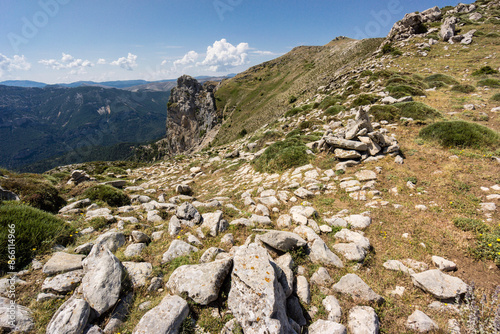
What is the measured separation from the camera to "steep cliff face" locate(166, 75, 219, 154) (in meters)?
87.8

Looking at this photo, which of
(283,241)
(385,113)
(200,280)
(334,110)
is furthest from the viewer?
(334,110)

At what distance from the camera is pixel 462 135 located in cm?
994

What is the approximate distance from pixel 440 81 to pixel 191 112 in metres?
85.4

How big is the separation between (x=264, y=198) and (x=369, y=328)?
239 inches

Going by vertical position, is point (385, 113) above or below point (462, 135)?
above

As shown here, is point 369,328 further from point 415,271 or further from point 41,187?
point 41,187

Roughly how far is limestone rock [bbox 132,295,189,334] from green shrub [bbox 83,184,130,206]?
29.0 ft

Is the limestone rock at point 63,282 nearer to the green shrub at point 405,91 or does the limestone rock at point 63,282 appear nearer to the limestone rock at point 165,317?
the limestone rock at point 165,317

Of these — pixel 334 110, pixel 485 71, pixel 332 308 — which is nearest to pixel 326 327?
pixel 332 308

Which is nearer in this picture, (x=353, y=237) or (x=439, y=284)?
(x=439, y=284)

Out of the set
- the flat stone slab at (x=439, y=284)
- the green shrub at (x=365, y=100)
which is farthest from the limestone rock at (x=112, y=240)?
the green shrub at (x=365, y=100)

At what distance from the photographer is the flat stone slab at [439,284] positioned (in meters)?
4.21

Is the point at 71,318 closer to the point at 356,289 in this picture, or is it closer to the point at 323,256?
the point at 323,256

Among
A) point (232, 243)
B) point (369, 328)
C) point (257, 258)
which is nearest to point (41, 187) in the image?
point (232, 243)
